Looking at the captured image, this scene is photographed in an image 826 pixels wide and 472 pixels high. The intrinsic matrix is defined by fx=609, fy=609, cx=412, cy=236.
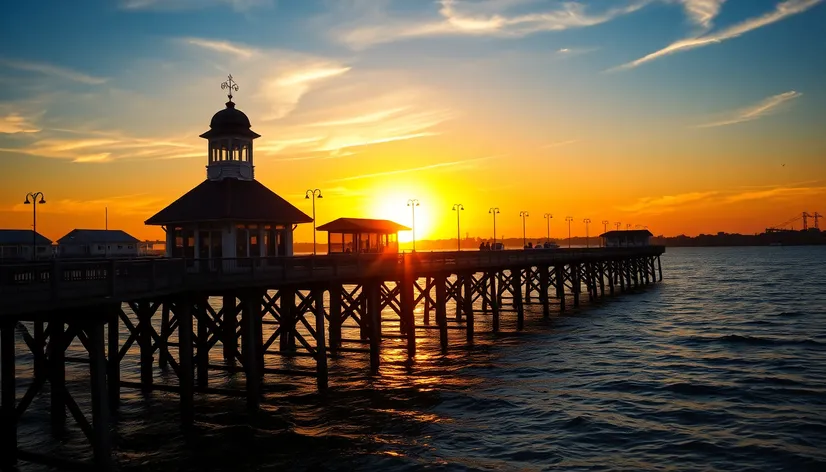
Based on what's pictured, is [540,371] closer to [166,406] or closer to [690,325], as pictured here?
[166,406]

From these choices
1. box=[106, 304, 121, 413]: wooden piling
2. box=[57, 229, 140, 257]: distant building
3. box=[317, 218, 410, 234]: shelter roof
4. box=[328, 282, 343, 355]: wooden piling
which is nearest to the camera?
box=[106, 304, 121, 413]: wooden piling

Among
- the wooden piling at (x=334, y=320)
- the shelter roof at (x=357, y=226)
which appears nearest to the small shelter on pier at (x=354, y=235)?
the shelter roof at (x=357, y=226)

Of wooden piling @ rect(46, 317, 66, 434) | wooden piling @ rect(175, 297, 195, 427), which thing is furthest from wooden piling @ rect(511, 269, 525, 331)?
wooden piling @ rect(46, 317, 66, 434)

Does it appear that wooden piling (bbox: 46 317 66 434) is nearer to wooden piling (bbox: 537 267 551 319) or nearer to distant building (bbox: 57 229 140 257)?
wooden piling (bbox: 537 267 551 319)

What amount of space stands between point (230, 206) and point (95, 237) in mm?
46671

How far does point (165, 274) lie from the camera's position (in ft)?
58.0

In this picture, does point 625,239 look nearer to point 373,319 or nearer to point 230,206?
point 373,319

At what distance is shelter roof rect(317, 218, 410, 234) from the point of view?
115ft

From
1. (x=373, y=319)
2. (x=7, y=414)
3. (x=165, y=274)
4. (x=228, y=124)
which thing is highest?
(x=228, y=124)

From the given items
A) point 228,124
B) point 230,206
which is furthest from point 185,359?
point 228,124

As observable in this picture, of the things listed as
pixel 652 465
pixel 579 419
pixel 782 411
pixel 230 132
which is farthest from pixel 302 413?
pixel 782 411

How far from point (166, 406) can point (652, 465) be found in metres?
17.0

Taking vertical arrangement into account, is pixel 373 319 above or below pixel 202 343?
above

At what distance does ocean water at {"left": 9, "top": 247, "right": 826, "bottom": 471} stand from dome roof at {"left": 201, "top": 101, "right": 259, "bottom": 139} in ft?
37.0
